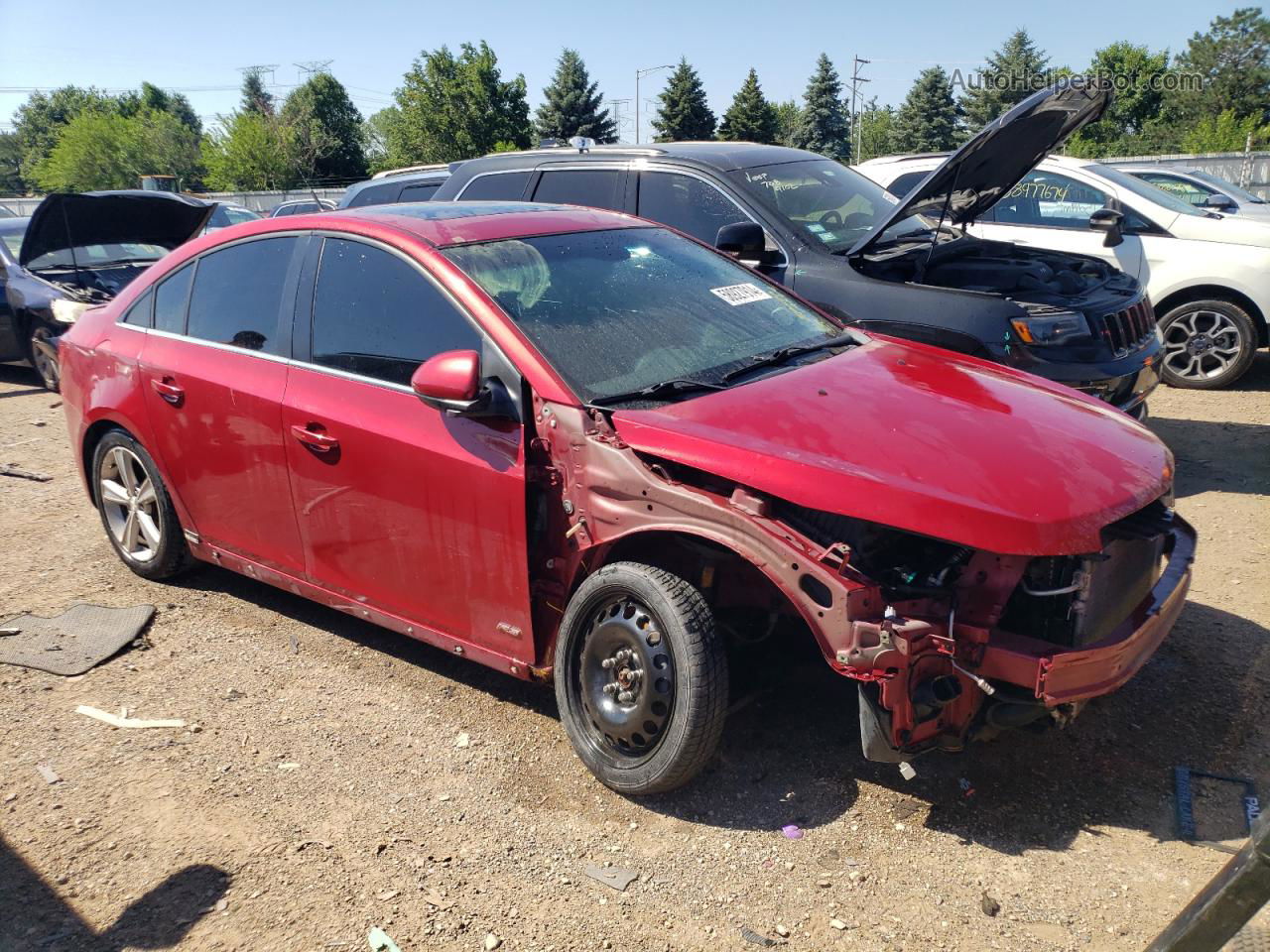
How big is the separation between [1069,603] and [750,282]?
2.01m

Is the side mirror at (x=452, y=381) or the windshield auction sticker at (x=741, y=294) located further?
the windshield auction sticker at (x=741, y=294)

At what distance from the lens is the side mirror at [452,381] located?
10.5 ft

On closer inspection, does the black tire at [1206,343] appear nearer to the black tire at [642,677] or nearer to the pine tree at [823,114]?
the black tire at [642,677]

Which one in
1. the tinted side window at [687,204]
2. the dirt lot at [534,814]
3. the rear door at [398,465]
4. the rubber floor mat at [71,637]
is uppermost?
the tinted side window at [687,204]

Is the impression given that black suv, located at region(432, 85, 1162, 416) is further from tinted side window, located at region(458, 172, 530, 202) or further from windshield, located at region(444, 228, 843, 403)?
windshield, located at region(444, 228, 843, 403)

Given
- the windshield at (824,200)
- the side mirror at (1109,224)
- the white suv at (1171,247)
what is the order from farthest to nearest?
1. the white suv at (1171,247)
2. the side mirror at (1109,224)
3. the windshield at (824,200)

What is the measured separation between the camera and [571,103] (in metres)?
→ 68.8

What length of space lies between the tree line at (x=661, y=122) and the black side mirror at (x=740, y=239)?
42.9m

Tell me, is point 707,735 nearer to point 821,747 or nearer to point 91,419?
point 821,747

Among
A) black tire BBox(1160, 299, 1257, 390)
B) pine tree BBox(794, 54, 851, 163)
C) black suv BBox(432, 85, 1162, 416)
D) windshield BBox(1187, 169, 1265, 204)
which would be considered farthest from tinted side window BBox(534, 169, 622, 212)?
pine tree BBox(794, 54, 851, 163)

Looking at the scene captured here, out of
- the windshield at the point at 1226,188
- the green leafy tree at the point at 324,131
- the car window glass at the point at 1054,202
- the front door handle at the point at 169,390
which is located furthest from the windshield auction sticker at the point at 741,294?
the green leafy tree at the point at 324,131

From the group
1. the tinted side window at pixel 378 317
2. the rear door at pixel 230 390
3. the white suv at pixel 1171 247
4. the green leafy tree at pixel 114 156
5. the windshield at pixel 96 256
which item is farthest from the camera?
the green leafy tree at pixel 114 156

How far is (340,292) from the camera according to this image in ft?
12.7

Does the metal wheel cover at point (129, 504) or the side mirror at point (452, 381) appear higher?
the side mirror at point (452, 381)
